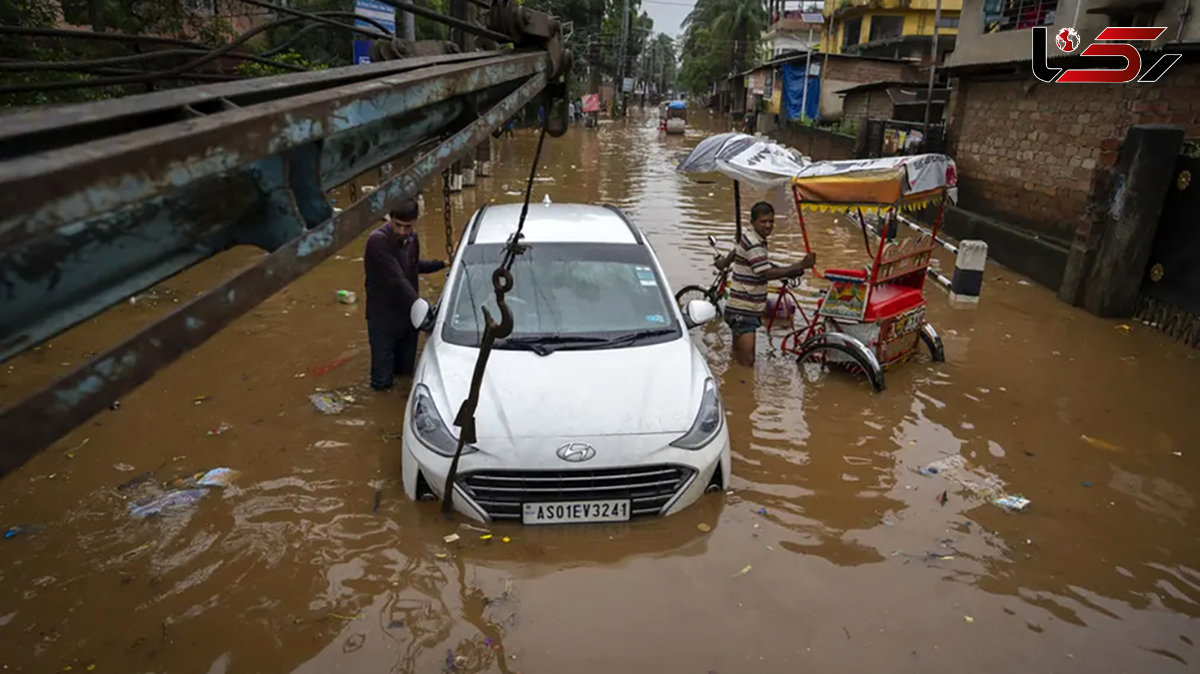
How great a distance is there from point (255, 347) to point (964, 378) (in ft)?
22.4

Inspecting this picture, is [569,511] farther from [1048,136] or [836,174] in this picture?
[1048,136]

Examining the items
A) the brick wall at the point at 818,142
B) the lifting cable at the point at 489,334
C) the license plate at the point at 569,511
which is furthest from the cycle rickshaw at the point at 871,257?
the brick wall at the point at 818,142

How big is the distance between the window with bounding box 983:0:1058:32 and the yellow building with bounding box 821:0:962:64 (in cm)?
2077

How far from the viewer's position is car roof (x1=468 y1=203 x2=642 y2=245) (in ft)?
18.1

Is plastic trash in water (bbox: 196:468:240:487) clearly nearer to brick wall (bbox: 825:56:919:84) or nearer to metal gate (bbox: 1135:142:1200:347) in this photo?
metal gate (bbox: 1135:142:1200:347)

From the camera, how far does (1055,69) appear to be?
11445 mm

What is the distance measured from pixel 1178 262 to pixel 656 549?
7451 mm

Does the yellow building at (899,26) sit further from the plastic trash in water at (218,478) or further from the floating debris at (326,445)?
the plastic trash in water at (218,478)

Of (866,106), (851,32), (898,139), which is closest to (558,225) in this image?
(898,139)

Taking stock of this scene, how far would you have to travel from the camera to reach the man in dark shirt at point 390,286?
5652 millimetres

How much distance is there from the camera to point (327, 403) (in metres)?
5.75

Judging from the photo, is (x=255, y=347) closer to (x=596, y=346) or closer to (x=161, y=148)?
(x=596, y=346)

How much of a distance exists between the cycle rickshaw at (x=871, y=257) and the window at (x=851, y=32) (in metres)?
41.3
